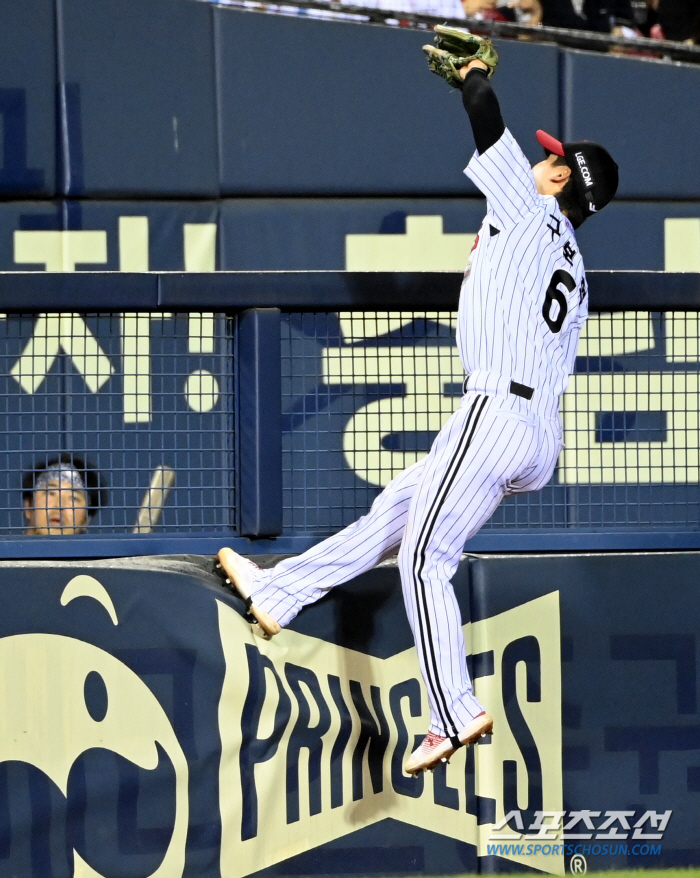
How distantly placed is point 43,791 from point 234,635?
582 mm

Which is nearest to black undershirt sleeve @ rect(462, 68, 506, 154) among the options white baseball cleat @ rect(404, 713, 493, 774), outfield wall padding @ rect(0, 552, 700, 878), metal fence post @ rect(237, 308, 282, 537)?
metal fence post @ rect(237, 308, 282, 537)

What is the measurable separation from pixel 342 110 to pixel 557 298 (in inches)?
133

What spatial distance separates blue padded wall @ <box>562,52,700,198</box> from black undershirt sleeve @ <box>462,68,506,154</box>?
3.45 m

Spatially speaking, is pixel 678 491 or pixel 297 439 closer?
pixel 297 439

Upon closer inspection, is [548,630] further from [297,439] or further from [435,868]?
[297,439]

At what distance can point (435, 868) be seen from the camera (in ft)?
8.64

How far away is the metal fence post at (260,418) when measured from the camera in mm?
2660

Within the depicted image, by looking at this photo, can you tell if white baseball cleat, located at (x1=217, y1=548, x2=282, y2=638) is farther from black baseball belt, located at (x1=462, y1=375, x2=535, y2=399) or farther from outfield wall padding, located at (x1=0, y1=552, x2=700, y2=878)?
black baseball belt, located at (x1=462, y1=375, x2=535, y2=399)

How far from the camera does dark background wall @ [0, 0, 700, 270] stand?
17.7ft

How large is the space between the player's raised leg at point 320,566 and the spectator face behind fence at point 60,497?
42 cm

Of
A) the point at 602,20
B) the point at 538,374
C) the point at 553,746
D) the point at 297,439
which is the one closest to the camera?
the point at 538,374

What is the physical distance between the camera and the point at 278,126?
555 cm

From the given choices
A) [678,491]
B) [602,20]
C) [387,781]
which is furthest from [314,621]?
[602,20]

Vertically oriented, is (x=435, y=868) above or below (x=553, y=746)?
below
